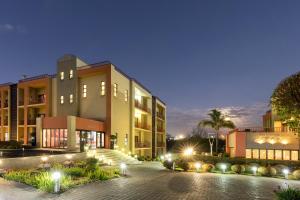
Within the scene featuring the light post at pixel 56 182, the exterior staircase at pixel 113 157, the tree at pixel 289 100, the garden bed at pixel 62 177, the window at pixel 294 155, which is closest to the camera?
the light post at pixel 56 182

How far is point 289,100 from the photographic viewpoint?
1396 cm

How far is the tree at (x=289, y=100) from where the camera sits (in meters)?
Result: 13.8

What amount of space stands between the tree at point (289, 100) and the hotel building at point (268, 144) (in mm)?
16778

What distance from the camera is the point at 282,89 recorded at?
1424 cm

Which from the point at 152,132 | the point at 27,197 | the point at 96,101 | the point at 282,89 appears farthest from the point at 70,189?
the point at 152,132

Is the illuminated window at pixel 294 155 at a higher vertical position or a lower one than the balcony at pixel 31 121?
lower

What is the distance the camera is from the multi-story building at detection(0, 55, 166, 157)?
101 ft

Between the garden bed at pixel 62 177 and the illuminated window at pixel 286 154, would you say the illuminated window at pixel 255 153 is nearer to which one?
the illuminated window at pixel 286 154

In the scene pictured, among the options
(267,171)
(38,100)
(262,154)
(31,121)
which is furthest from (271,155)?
(31,121)

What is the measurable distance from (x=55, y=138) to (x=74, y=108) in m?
6.03

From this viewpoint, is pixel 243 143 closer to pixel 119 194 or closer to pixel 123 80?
pixel 123 80

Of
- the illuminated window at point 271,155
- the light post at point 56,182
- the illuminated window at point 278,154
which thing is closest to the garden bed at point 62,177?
the light post at point 56,182

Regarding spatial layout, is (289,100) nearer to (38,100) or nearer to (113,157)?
(113,157)

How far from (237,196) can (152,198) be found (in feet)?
12.1
